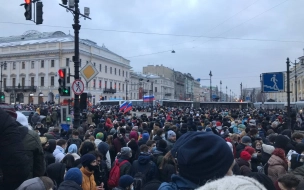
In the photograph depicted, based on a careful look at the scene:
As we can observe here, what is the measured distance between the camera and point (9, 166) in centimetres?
279

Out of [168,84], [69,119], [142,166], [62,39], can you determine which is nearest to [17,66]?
[62,39]

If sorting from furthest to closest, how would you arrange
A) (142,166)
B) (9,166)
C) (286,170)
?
(142,166), (286,170), (9,166)

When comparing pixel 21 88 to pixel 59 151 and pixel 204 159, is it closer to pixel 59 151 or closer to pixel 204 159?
pixel 59 151

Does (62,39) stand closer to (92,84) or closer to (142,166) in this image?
(92,84)

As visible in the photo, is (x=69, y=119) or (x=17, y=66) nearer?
(x=69, y=119)

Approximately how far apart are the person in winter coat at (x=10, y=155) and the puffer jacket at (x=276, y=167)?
3.77 meters

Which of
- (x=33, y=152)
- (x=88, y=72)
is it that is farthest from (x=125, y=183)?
(x=88, y=72)

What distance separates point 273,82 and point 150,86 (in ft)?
280

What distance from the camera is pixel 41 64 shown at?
6900 cm

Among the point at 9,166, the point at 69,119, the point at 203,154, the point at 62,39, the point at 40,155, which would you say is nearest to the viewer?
the point at 203,154

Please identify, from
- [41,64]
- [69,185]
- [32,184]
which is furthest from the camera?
[41,64]

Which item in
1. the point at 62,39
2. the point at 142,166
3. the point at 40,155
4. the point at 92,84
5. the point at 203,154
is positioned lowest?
the point at 142,166

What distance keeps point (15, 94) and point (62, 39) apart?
16044 millimetres

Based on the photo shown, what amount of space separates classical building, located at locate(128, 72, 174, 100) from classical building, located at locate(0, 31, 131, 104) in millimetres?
17678
